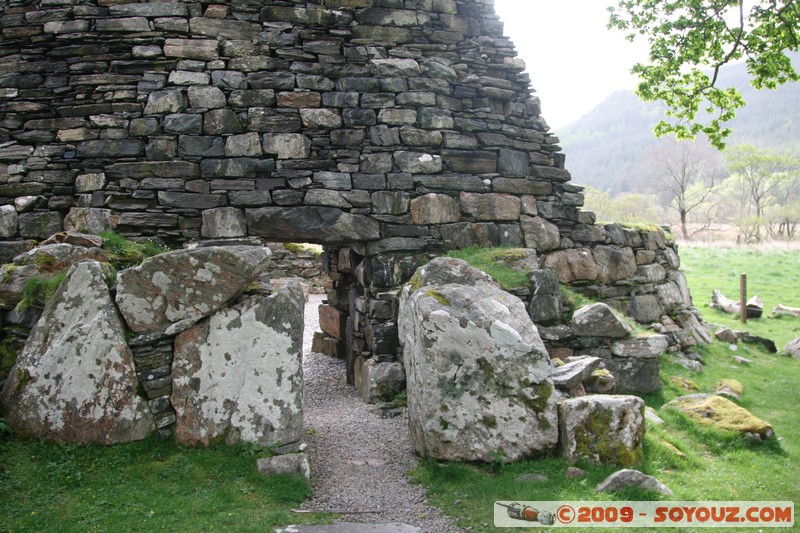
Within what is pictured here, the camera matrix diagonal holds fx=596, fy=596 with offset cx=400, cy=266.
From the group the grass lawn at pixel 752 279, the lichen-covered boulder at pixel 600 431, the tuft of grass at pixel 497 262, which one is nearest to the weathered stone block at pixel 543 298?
the tuft of grass at pixel 497 262

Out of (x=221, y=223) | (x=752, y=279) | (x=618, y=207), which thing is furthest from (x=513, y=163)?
(x=618, y=207)

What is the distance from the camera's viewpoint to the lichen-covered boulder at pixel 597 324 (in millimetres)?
8570

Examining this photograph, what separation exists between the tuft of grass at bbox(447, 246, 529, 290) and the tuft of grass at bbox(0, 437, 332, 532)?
4.14m

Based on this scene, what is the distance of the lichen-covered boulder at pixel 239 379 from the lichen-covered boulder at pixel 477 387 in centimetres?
130

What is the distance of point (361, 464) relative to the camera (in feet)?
20.4

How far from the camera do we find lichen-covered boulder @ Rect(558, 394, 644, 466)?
18.9ft

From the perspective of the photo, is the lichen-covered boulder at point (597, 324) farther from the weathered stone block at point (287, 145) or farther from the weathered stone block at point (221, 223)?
the weathered stone block at point (221, 223)

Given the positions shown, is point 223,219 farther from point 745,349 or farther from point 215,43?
point 745,349

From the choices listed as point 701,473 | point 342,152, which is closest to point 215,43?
point 342,152

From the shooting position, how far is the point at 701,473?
6.09 metres

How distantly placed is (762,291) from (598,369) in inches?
592

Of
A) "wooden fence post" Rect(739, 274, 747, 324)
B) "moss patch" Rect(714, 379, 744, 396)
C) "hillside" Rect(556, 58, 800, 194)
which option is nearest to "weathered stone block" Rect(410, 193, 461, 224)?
"moss patch" Rect(714, 379, 744, 396)

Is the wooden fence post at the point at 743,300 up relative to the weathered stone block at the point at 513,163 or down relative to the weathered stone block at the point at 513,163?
down

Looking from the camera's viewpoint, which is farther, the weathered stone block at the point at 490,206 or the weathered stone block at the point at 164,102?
the weathered stone block at the point at 490,206
